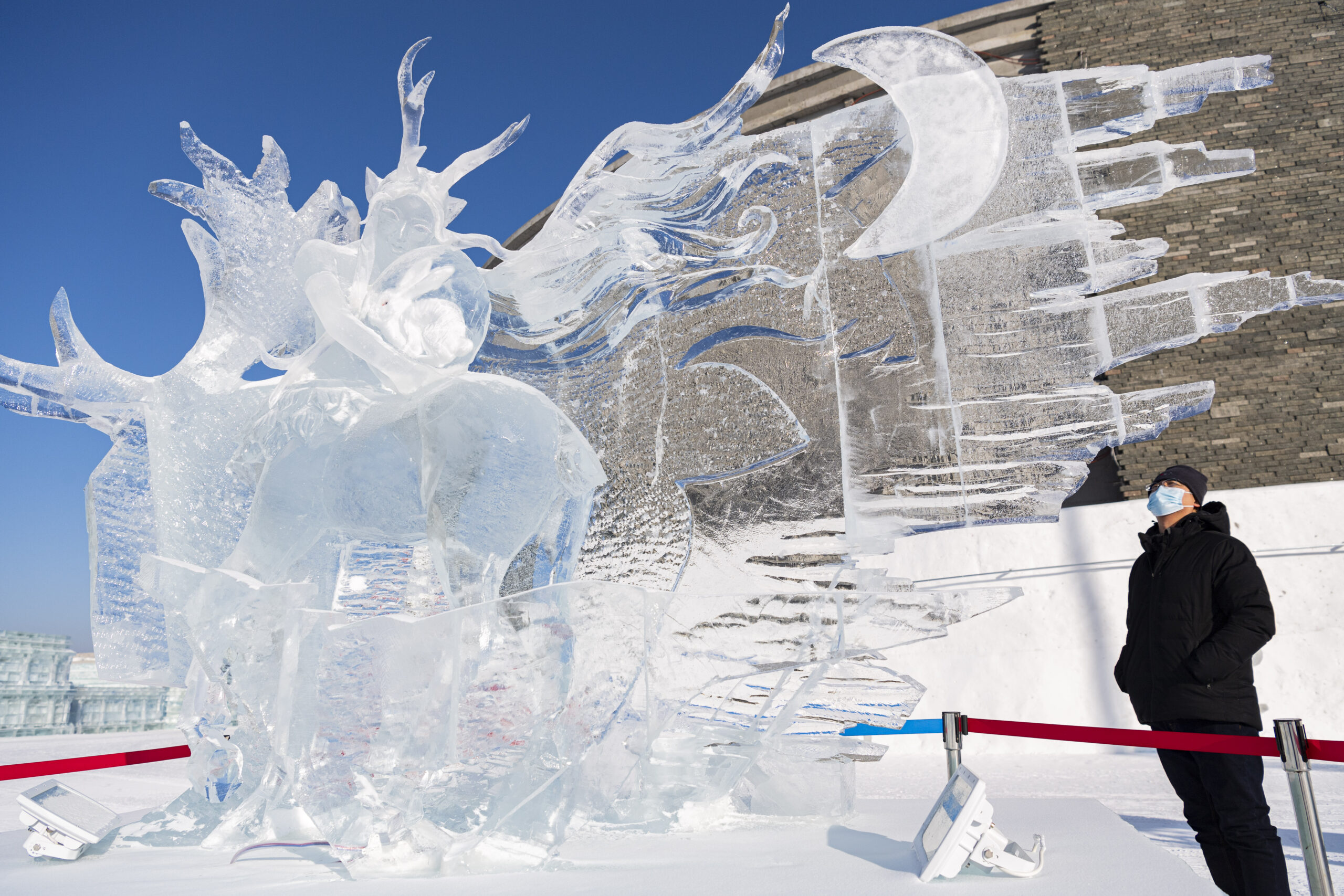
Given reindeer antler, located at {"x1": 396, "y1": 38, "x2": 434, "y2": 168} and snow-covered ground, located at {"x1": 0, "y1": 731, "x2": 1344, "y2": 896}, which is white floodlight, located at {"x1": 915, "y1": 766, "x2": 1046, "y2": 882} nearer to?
snow-covered ground, located at {"x1": 0, "y1": 731, "x2": 1344, "y2": 896}

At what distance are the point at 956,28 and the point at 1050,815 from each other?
8087 millimetres

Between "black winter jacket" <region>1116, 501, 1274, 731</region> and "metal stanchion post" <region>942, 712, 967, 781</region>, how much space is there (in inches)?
24.5

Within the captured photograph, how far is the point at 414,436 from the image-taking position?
106 inches

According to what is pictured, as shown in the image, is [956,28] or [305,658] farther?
[956,28]

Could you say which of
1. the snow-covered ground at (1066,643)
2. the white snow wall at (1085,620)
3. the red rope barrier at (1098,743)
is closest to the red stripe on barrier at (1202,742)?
the red rope barrier at (1098,743)

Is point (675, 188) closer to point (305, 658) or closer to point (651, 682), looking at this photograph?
point (651, 682)

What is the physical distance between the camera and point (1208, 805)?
2100mm

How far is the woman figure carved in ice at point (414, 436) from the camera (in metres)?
2.62

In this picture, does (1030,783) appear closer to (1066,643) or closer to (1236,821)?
(1066,643)

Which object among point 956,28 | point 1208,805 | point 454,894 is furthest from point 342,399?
point 956,28

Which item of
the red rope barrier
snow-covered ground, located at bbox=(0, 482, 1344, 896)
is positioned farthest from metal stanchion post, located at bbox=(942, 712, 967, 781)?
snow-covered ground, located at bbox=(0, 482, 1344, 896)

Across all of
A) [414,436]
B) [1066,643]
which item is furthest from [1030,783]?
[414,436]

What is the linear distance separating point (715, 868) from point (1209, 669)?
4.26 ft

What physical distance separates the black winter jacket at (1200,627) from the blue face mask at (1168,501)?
0.05 m
